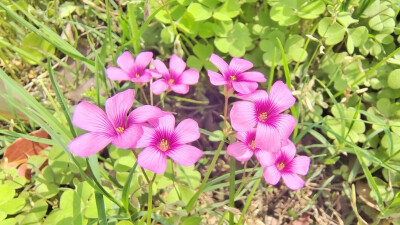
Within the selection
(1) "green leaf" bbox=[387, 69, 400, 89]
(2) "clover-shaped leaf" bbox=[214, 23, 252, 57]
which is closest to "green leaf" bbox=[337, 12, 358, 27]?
(1) "green leaf" bbox=[387, 69, 400, 89]

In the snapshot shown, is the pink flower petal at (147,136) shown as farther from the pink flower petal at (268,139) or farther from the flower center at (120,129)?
the pink flower petal at (268,139)

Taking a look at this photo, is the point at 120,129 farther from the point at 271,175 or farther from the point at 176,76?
the point at 271,175

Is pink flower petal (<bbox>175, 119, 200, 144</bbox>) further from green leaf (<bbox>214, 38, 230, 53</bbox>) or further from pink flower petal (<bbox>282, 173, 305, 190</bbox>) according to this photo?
green leaf (<bbox>214, 38, 230, 53</bbox>)

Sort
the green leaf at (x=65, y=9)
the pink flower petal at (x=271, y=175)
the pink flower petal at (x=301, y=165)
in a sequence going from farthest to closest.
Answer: the green leaf at (x=65, y=9)
the pink flower petal at (x=301, y=165)
the pink flower petal at (x=271, y=175)

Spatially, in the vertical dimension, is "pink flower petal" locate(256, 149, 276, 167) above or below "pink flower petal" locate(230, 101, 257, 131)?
below

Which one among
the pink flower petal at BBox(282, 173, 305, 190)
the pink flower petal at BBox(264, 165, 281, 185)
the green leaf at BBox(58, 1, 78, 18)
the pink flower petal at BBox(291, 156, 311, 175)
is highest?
the green leaf at BBox(58, 1, 78, 18)

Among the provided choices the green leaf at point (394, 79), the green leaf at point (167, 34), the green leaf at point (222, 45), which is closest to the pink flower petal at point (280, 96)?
the green leaf at point (222, 45)

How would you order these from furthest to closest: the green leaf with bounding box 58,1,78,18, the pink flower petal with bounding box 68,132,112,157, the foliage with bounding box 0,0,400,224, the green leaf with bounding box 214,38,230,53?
the green leaf with bounding box 58,1,78,18, the green leaf with bounding box 214,38,230,53, the foliage with bounding box 0,0,400,224, the pink flower petal with bounding box 68,132,112,157
